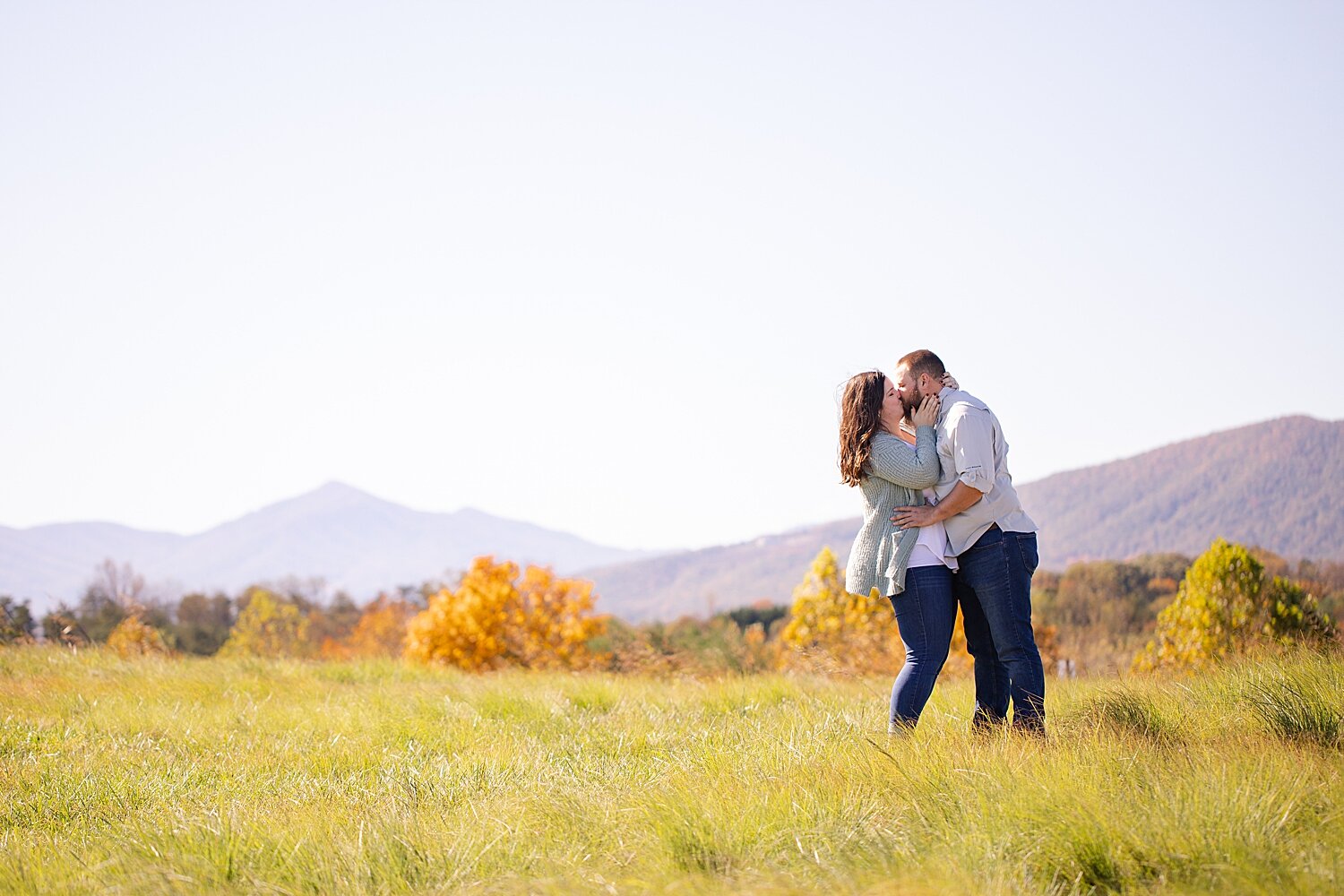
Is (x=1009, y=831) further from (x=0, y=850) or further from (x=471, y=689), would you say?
(x=471, y=689)

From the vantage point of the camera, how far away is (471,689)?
663 cm

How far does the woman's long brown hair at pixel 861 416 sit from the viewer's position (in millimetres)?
4004

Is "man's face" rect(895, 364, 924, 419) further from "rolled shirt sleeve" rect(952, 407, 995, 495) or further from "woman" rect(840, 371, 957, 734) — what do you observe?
"rolled shirt sleeve" rect(952, 407, 995, 495)

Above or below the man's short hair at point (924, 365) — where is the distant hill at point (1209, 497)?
below

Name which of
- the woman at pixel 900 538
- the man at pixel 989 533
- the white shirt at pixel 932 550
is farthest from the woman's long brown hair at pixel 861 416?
the white shirt at pixel 932 550

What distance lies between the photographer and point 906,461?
396cm

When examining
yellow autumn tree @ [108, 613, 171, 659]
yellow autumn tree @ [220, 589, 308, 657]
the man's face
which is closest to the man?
the man's face

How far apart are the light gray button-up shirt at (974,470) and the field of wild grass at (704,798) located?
0.85 m

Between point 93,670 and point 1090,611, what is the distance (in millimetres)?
24026

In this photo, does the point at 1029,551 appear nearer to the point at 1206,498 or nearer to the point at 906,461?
the point at 906,461

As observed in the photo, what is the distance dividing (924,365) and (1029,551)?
36.5 inches

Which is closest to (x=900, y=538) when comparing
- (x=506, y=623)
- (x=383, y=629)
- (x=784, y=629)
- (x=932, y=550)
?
(x=932, y=550)

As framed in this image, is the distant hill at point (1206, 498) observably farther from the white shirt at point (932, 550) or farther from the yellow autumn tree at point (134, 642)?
the white shirt at point (932, 550)

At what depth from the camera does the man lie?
383cm
